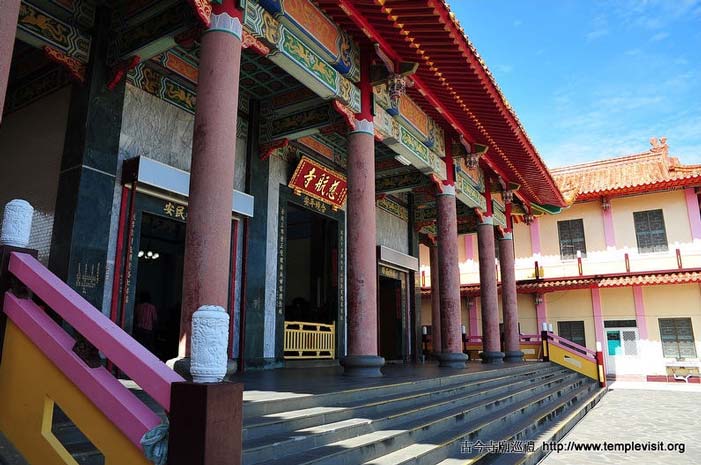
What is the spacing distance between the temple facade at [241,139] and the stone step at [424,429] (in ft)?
5.01

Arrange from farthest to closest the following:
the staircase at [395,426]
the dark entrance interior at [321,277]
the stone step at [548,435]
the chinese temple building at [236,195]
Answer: the dark entrance interior at [321,277], the stone step at [548,435], the staircase at [395,426], the chinese temple building at [236,195]

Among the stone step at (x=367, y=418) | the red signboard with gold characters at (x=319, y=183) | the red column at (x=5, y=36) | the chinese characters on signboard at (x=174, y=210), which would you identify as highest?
the red signboard with gold characters at (x=319, y=183)

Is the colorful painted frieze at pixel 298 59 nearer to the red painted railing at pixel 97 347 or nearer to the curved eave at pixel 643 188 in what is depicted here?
the red painted railing at pixel 97 347

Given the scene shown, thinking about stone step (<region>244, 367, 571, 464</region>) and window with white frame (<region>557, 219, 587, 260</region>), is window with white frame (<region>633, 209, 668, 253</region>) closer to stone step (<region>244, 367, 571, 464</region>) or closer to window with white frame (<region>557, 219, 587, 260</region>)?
window with white frame (<region>557, 219, 587, 260</region>)

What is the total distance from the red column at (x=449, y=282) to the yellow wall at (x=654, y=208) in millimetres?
12097

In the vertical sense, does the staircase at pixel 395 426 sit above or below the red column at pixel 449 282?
below

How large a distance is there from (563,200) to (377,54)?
9.24 meters

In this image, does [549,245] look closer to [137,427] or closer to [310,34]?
[310,34]

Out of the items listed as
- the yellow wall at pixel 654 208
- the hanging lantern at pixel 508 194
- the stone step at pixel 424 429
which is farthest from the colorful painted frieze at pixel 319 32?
the yellow wall at pixel 654 208

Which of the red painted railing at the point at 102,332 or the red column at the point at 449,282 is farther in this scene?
the red column at the point at 449,282

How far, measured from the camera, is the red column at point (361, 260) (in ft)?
21.7

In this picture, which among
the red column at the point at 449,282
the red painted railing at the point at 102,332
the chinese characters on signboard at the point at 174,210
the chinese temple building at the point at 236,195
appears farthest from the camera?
the red column at the point at 449,282

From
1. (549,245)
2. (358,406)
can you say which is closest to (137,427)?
(358,406)

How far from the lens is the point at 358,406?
4312 mm
